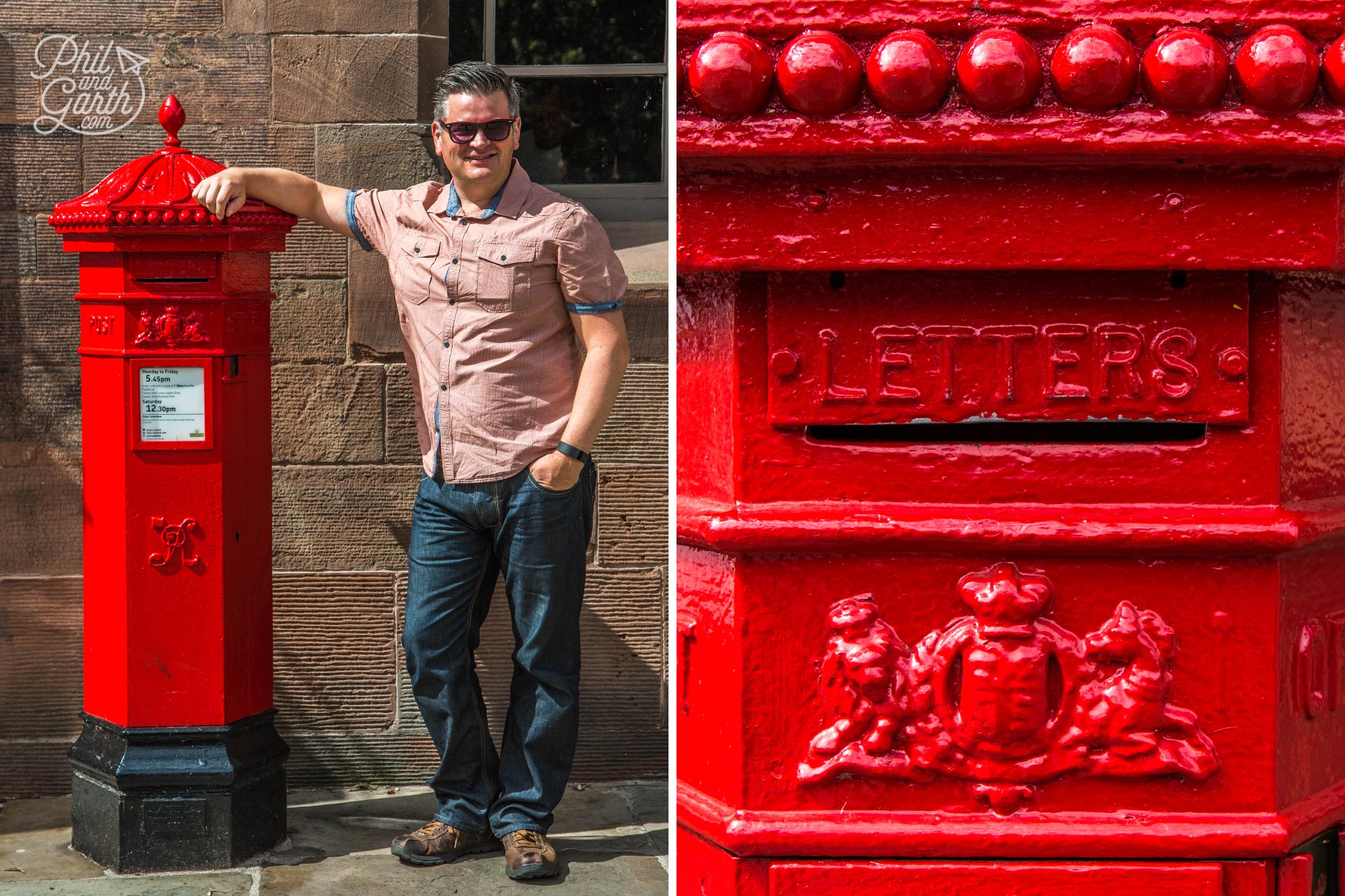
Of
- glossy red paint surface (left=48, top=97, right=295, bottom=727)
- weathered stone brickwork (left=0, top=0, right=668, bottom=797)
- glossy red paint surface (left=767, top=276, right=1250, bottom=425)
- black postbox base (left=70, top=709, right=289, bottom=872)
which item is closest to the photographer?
glossy red paint surface (left=767, top=276, right=1250, bottom=425)

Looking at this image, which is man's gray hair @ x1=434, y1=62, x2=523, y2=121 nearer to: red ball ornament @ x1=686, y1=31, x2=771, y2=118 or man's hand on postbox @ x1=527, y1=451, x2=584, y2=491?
man's hand on postbox @ x1=527, y1=451, x2=584, y2=491

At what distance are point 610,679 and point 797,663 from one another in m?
2.74

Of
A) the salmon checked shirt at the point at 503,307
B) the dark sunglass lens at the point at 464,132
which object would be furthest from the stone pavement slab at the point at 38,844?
the dark sunglass lens at the point at 464,132

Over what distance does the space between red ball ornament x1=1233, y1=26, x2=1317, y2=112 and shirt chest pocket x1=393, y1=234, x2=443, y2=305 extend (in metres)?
2.41

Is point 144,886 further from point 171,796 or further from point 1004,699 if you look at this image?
point 1004,699

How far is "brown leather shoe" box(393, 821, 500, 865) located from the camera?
147 inches

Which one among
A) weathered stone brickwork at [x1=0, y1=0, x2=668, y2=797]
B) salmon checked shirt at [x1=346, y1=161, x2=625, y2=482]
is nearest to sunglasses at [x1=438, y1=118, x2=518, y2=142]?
salmon checked shirt at [x1=346, y1=161, x2=625, y2=482]

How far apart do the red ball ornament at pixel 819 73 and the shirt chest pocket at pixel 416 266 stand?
221cm

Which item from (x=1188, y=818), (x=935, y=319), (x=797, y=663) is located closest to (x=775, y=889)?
(x=797, y=663)

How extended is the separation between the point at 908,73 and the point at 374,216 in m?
2.47

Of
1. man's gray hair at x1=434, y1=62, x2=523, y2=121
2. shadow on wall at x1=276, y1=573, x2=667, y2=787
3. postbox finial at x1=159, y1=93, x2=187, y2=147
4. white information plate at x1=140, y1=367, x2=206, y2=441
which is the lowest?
shadow on wall at x1=276, y1=573, x2=667, y2=787

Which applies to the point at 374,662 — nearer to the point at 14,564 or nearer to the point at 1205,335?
the point at 14,564

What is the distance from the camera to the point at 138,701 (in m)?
3.66

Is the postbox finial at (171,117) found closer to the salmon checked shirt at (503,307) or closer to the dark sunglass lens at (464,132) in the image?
the salmon checked shirt at (503,307)
